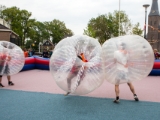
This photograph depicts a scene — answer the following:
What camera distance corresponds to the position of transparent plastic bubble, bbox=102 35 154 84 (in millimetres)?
5320

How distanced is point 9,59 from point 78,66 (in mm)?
3130

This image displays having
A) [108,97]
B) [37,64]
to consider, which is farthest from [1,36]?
[108,97]

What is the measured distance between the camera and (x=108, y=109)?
5.02 m

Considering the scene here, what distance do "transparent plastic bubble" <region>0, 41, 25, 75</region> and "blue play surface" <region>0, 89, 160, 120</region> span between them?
134 centimetres

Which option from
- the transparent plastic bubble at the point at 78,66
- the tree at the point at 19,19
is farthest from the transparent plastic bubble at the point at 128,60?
the tree at the point at 19,19

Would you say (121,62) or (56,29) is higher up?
(56,29)

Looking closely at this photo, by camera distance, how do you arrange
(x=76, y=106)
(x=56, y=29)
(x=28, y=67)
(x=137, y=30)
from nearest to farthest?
(x=76, y=106) < (x=28, y=67) < (x=137, y=30) < (x=56, y=29)

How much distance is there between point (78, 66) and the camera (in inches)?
215

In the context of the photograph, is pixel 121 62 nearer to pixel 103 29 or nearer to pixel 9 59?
pixel 9 59

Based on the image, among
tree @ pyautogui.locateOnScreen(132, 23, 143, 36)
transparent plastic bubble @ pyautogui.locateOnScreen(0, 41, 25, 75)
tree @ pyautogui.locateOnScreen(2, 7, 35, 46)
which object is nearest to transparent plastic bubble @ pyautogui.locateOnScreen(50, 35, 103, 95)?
transparent plastic bubble @ pyautogui.locateOnScreen(0, 41, 25, 75)

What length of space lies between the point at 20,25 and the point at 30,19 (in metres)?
3.28

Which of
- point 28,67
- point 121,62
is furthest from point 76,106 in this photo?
point 28,67

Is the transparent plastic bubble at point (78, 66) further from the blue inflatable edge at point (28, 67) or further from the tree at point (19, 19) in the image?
the tree at point (19, 19)

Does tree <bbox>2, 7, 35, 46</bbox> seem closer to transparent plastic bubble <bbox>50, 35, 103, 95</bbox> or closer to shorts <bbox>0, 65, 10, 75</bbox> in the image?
shorts <bbox>0, 65, 10, 75</bbox>
